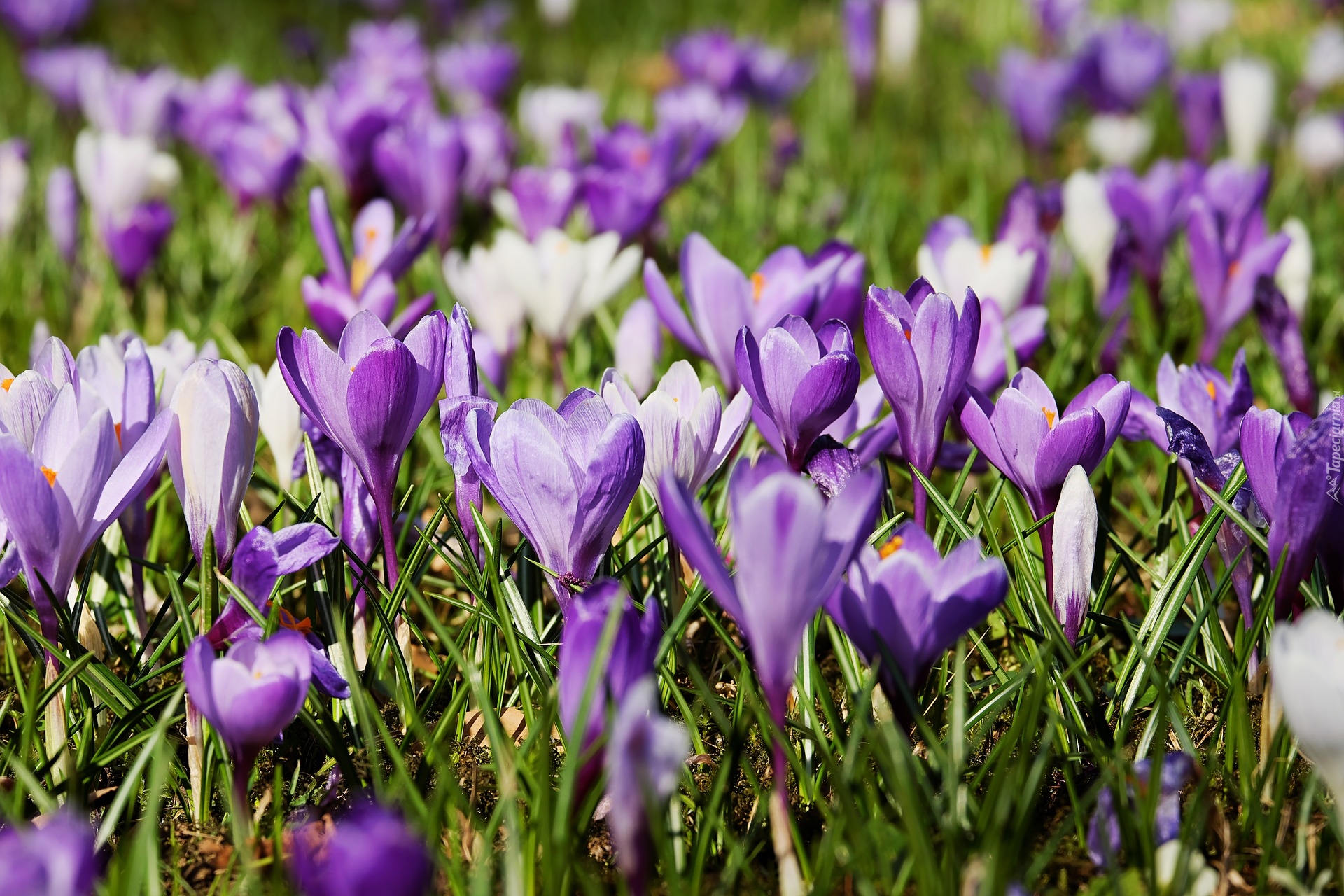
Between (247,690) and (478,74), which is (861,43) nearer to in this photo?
(478,74)

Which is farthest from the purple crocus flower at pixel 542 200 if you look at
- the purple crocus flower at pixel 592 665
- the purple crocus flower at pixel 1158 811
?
the purple crocus flower at pixel 1158 811

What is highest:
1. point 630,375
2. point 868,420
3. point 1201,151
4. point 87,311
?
point 1201,151

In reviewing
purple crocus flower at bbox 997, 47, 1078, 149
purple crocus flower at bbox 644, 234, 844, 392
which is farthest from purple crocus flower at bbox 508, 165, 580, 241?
purple crocus flower at bbox 997, 47, 1078, 149

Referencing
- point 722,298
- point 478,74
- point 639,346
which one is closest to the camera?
point 722,298

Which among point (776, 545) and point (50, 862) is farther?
point (776, 545)

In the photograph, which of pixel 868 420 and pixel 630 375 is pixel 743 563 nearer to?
pixel 868 420

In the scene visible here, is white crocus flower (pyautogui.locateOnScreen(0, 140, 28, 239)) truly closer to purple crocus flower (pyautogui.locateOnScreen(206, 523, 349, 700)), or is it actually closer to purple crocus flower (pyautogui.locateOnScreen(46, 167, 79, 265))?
purple crocus flower (pyautogui.locateOnScreen(46, 167, 79, 265))

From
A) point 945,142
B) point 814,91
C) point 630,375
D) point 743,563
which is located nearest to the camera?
point 743,563

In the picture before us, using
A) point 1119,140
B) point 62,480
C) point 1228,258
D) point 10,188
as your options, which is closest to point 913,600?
point 62,480

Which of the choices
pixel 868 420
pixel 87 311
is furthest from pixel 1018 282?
pixel 87 311
